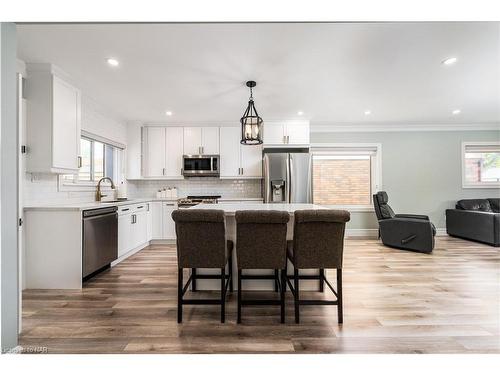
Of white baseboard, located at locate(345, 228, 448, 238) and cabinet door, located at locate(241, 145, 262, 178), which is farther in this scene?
white baseboard, located at locate(345, 228, 448, 238)

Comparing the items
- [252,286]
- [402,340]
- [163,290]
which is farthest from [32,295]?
[402,340]

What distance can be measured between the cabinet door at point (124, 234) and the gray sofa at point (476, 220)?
6.60 m

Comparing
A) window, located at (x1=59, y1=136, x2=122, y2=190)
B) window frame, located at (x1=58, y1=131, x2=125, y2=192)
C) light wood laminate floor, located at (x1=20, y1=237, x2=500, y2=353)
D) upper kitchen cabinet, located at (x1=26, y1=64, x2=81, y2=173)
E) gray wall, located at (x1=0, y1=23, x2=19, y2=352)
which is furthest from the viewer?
window, located at (x1=59, y1=136, x2=122, y2=190)

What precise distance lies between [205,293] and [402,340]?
1.81 m

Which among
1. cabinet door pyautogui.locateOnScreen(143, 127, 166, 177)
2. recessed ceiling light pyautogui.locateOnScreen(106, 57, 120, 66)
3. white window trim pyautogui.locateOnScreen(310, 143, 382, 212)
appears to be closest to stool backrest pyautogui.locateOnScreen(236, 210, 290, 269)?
recessed ceiling light pyautogui.locateOnScreen(106, 57, 120, 66)

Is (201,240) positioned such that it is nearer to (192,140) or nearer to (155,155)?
(192,140)

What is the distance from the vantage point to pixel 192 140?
5.22 meters

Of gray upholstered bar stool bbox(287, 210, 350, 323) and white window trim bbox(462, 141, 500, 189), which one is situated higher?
white window trim bbox(462, 141, 500, 189)

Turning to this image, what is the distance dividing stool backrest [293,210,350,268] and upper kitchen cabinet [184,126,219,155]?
11.9 ft

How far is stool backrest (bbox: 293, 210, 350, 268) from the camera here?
1916 millimetres

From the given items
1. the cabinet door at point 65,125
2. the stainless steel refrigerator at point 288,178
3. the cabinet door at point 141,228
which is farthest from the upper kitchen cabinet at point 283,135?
the cabinet door at point 65,125

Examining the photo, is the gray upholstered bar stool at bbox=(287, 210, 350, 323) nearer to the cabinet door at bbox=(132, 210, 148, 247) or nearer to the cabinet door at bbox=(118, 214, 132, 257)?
the cabinet door at bbox=(118, 214, 132, 257)

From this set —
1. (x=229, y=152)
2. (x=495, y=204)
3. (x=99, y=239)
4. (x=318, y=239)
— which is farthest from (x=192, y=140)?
(x=495, y=204)

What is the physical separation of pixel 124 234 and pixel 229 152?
101 inches
